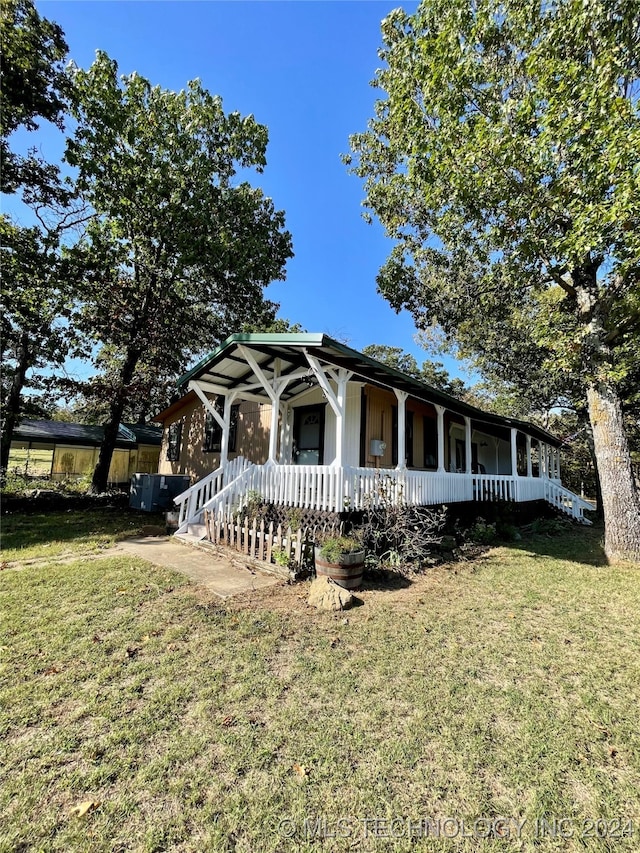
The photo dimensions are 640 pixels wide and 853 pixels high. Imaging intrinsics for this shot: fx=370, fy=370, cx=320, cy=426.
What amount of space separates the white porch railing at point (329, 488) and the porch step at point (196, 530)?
Result: 0.14 metres

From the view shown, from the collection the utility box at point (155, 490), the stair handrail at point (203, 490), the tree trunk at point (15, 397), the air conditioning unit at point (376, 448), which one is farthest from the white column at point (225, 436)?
the tree trunk at point (15, 397)

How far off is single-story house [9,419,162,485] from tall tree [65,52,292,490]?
20.6 feet

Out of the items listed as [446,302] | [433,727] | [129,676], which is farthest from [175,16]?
[433,727]

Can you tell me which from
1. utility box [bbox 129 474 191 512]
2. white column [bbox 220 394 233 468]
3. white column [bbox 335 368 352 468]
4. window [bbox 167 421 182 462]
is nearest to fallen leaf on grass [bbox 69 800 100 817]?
white column [bbox 335 368 352 468]

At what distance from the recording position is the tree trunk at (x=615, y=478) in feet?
27.3

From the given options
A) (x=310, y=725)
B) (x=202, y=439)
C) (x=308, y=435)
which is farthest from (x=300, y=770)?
(x=202, y=439)

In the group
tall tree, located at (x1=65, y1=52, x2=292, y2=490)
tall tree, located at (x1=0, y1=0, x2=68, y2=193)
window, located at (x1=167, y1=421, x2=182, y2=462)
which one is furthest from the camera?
window, located at (x1=167, y1=421, x2=182, y2=462)

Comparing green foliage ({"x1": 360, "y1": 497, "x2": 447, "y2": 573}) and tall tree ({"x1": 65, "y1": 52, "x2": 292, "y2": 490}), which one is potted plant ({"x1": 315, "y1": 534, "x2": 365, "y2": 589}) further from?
tall tree ({"x1": 65, "y1": 52, "x2": 292, "y2": 490})

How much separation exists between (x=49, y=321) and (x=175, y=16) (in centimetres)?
1052


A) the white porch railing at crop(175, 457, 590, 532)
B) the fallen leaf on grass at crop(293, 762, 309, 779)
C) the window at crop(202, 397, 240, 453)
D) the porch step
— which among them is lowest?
the fallen leaf on grass at crop(293, 762, 309, 779)

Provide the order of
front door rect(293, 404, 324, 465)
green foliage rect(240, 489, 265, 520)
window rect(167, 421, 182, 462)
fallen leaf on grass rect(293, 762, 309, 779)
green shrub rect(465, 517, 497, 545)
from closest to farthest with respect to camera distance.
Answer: fallen leaf on grass rect(293, 762, 309, 779) < green foliage rect(240, 489, 265, 520) < green shrub rect(465, 517, 497, 545) < front door rect(293, 404, 324, 465) < window rect(167, 421, 182, 462)

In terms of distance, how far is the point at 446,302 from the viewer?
14.4 metres

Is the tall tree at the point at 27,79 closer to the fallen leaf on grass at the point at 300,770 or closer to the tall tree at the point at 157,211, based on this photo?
the tall tree at the point at 157,211

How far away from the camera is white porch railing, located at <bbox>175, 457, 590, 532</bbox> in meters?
6.90
